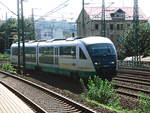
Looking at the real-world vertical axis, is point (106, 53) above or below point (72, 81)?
above

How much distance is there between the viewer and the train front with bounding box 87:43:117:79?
20828 mm

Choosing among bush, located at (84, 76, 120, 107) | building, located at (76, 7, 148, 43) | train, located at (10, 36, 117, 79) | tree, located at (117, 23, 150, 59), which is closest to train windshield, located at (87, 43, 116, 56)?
train, located at (10, 36, 117, 79)

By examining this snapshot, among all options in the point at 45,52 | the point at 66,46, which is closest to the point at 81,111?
the point at 66,46

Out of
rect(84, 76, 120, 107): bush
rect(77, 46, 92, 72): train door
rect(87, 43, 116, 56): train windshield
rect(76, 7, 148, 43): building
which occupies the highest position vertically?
rect(76, 7, 148, 43): building

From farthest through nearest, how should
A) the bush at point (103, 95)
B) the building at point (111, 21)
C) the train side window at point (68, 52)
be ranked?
the building at point (111, 21), the train side window at point (68, 52), the bush at point (103, 95)

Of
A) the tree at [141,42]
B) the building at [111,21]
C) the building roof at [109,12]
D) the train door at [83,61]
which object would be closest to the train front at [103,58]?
the train door at [83,61]

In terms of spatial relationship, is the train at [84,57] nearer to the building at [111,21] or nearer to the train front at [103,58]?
the train front at [103,58]

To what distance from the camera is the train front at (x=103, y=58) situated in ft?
68.3

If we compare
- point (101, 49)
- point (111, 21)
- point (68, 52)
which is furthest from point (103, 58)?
point (111, 21)

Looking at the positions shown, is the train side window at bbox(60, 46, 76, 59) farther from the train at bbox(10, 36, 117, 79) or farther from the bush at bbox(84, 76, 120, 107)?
the bush at bbox(84, 76, 120, 107)

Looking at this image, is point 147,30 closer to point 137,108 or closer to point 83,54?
point 83,54

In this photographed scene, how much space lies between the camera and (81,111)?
42.5 ft

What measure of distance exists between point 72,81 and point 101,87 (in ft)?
29.7

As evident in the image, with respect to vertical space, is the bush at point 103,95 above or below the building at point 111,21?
below
